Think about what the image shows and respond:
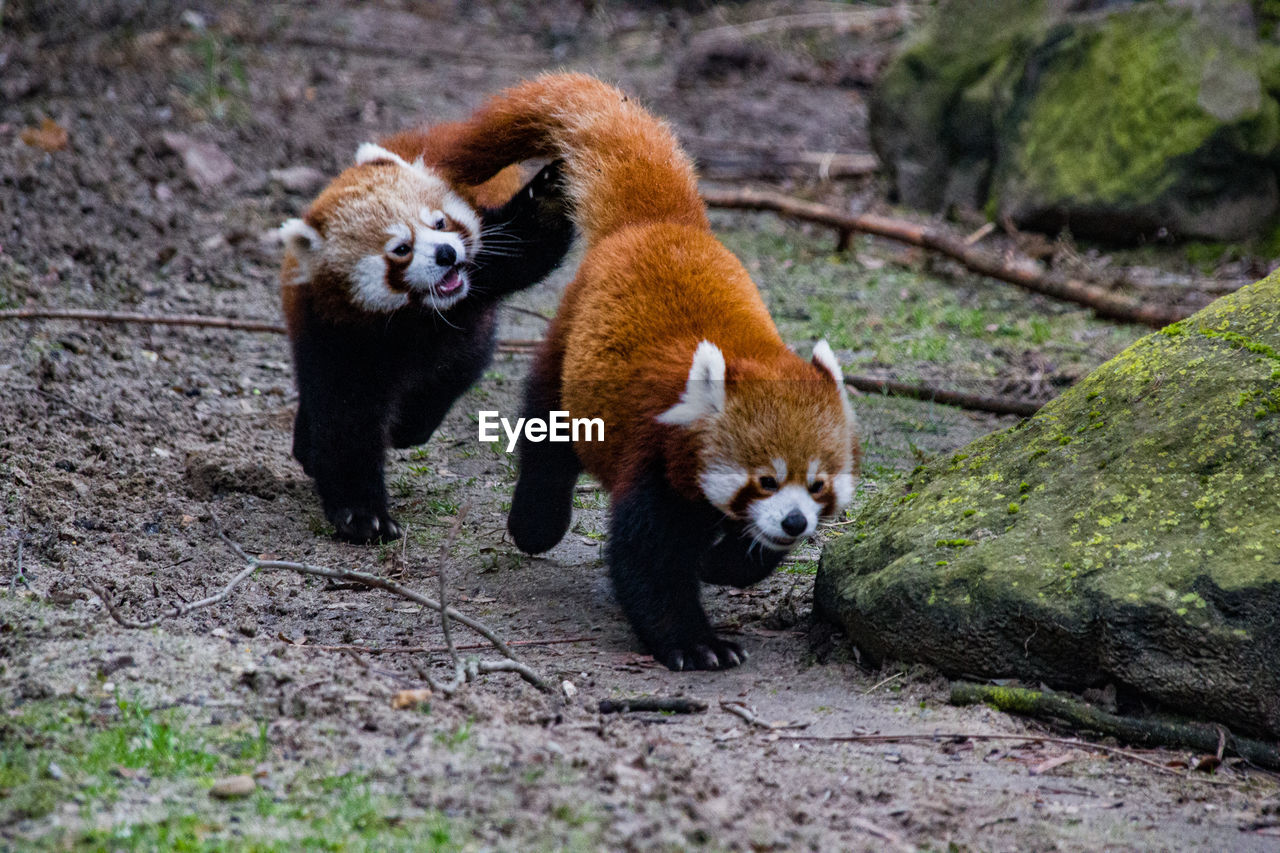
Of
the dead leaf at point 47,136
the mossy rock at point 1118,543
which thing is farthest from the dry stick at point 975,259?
the dead leaf at point 47,136

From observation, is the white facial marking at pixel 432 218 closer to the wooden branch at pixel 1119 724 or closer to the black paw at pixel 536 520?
the black paw at pixel 536 520

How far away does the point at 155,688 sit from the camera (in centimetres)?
322

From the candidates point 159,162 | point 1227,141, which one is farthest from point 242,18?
point 1227,141

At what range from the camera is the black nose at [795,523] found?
3.66 meters

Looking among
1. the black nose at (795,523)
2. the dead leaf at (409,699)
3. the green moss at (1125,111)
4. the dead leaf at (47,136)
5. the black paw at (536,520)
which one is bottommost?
the dead leaf at (409,699)

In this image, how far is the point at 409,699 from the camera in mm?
3254

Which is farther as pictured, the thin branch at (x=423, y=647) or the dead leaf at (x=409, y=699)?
the thin branch at (x=423, y=647)

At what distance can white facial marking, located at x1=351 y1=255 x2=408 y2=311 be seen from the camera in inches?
193

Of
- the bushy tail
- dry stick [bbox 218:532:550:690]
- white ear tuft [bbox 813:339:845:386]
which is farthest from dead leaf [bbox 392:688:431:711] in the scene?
the bushy tail

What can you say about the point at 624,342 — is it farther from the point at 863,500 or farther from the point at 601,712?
the point at 863,500

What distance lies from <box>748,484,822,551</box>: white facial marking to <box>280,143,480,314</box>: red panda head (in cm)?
190

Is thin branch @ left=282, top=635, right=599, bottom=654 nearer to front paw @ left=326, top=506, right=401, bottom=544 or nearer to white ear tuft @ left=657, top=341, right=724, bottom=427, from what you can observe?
white ear tuft @ left=657, top=341, right=724, bottom=427

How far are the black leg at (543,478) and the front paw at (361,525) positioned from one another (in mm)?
658

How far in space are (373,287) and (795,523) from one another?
2.21m
